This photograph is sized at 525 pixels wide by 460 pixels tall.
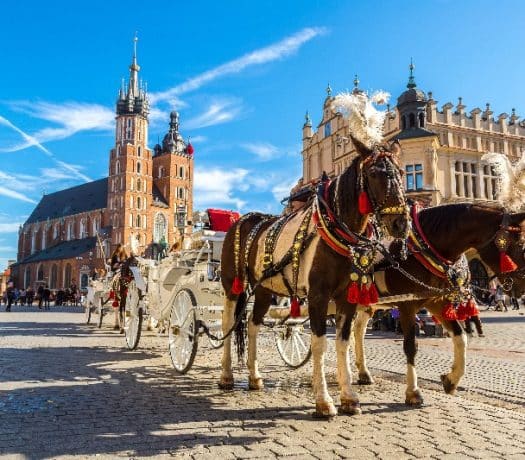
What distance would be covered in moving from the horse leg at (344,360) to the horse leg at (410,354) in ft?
2.58

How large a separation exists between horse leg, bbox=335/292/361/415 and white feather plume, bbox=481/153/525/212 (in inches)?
83.1

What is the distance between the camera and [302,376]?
7039 mm

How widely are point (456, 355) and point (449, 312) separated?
20.0 inches

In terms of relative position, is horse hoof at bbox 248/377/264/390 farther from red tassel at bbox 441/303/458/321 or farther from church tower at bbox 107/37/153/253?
church tower at bbox 107/37/153/253

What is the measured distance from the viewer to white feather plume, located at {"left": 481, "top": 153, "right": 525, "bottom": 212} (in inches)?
210

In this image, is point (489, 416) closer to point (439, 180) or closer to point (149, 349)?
point (149, 349)

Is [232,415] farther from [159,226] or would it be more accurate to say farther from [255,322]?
[159,226]

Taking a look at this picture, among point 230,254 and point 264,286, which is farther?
point 230,254

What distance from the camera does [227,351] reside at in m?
6.29

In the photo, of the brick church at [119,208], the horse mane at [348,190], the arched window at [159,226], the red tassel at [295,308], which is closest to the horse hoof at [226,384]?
the red tassel at [295,308]

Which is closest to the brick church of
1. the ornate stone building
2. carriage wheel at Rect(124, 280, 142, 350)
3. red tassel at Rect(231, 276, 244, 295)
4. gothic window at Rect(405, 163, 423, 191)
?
the ornate stone building

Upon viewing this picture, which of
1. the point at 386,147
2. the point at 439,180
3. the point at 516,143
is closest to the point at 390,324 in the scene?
the point at 386,147

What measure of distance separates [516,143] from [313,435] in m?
41.5

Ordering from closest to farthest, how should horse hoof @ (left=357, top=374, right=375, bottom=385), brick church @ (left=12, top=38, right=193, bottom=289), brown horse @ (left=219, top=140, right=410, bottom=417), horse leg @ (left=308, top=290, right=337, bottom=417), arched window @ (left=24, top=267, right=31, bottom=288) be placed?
brown horse @ (left=219, top=140, right=410, bottom=417)
horse leg @ (left=308, top=290, right=337, bottom=417)
horse hoof @ (left=357, top=374, right=375, bottom=385)
brick church @ (left=12, top=38, right=193, bottom=289)
arched window @ (left=24, top=267, right=31, bottom=288)
